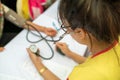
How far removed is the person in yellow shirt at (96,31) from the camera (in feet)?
2.64

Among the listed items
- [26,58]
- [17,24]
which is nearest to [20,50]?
[26,58]

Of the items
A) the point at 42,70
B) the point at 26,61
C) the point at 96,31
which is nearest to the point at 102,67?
the point at 96,31

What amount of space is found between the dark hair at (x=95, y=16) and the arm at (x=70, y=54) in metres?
0.50

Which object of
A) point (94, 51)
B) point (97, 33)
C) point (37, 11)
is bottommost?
point (37, 11)

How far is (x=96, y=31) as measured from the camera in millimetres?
837

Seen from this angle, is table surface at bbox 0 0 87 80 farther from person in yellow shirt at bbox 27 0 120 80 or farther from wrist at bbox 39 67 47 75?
person in yellow shirt at bbox 27 0 120 80

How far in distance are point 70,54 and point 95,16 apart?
23.8 inches

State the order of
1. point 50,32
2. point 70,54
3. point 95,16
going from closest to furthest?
1. point 95,16
2. point 70,54
3. point 50,32

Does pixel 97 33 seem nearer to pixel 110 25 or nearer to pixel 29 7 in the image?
pixel 110 25

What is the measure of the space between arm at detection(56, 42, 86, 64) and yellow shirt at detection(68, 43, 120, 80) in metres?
0.42

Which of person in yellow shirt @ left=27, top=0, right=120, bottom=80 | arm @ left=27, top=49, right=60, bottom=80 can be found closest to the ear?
person in yellow shirt @ left=27, top=0, right=120, bottom=80

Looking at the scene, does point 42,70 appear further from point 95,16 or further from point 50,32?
point 95,16

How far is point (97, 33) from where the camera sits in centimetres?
84

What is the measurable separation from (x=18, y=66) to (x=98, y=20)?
68cm
